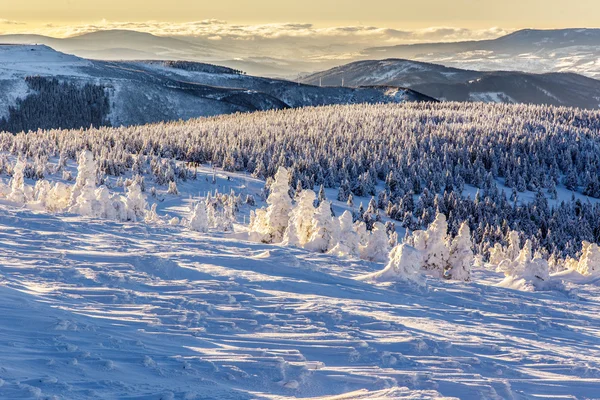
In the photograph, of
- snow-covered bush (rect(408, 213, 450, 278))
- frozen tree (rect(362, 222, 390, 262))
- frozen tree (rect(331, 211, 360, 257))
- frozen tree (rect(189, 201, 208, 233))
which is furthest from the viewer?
frozen tree (rect(189, 201, 208, 233))

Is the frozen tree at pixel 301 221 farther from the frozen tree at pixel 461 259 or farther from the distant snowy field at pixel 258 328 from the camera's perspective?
the frozen tree at pixel 461 259

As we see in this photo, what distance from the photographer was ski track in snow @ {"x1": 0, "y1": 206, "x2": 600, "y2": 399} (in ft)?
20.5

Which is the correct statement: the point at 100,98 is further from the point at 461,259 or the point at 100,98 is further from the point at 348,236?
the point at 461,259

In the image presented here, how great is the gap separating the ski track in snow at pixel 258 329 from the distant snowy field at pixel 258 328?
2 centimetres

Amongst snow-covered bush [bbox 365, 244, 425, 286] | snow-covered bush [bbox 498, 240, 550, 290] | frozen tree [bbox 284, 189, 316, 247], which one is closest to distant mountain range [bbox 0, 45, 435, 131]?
frozen tree [bbox 284, 189, 316, 247]

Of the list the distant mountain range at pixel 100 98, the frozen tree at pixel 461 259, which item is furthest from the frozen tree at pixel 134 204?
the distant mountain range at pixel 100 98

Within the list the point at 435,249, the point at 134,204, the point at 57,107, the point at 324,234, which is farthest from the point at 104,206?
the point at 57,107

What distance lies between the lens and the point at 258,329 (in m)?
8.18

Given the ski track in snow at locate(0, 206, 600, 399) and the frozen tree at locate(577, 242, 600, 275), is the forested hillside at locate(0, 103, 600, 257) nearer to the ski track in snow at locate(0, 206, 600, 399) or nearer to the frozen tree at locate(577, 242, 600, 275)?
the frozen tree at locate(577, 242, 600, 275)

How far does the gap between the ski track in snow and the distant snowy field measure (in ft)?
0.08

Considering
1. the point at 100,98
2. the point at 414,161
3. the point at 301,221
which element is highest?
the point at 100,98

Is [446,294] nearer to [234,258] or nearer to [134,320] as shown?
[234,258]

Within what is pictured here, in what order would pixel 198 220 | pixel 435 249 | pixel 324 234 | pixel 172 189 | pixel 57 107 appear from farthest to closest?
pixel 57 107, pixel 172 189, pixel 198 220, pixel 324 234, pixel 435 249

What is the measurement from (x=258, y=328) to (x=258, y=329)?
39mm
